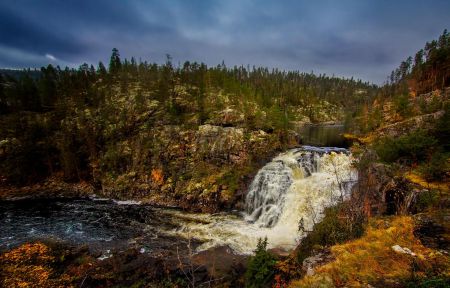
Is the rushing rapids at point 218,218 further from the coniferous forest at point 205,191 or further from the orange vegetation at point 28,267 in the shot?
the orange vegetation at point 28,267

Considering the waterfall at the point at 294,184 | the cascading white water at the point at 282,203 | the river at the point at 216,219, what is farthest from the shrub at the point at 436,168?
the waterfall at the point at 294,184

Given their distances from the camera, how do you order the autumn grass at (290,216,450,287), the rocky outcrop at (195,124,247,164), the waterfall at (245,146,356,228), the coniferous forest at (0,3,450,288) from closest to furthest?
the autumn grass at (290,216,450,287) < the coniferous forest at (0,3,450,288) < the waterfall at (245,146,356,228) < the rocky outcrop at (195,124,247,164)

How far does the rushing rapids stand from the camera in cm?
1977

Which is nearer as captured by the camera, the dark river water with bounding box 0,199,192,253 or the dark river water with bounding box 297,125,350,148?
the dark river water with bounding box 0,199,192,253

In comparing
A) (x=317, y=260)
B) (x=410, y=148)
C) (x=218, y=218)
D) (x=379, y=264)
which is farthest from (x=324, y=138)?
(x=379, y=264)

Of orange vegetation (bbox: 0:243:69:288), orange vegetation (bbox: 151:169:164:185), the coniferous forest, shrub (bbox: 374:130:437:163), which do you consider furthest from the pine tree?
shrub (bbox: 374:130:437:163)

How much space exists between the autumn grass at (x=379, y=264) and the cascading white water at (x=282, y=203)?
414 inches

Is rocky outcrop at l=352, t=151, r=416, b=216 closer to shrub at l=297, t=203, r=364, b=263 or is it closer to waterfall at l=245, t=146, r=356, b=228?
shrub at l=297, t=203, r=364, b=263

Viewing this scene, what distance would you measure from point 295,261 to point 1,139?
49.5 meters

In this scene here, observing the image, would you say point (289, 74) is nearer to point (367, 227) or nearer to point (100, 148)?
point (100, 148)

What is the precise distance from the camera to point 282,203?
23062 millimetres

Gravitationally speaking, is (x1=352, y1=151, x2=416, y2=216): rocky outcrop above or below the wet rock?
above

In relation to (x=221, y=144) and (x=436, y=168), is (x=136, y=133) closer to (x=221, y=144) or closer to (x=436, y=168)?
(x=221, y=144)

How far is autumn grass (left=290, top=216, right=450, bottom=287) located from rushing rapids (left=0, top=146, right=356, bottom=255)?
31.7ft
